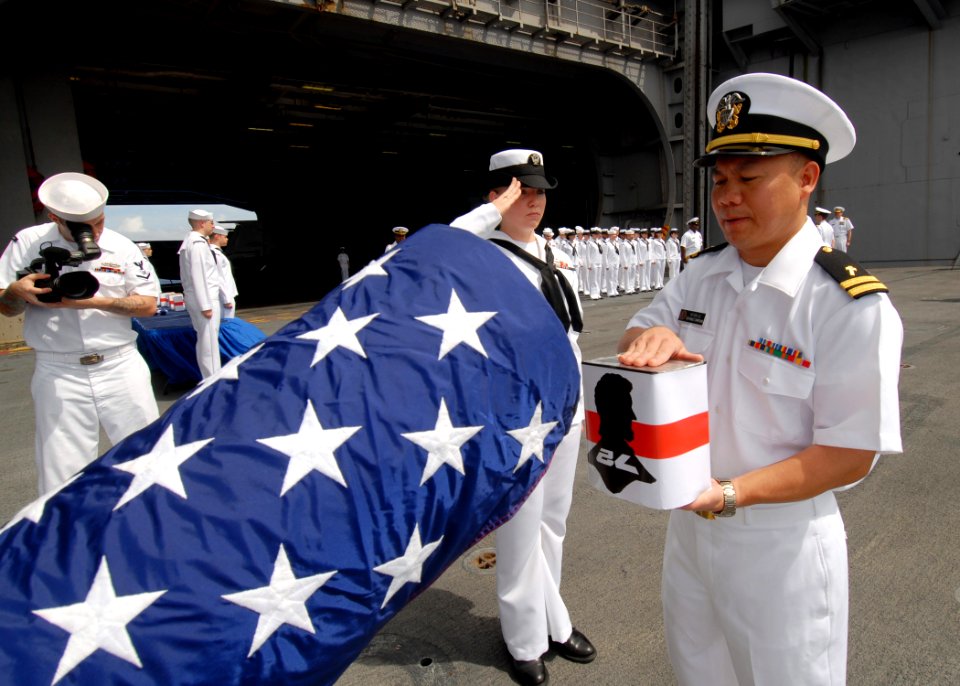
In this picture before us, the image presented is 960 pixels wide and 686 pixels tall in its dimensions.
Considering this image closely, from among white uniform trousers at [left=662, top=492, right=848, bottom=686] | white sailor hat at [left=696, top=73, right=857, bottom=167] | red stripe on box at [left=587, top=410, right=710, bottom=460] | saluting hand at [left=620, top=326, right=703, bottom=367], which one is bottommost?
white uniform trousers at [left=662, top=492, right=848, bottom=686]

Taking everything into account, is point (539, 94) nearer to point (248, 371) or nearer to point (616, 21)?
point (616, 21)

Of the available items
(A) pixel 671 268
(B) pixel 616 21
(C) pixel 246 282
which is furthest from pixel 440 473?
(C) pixel 246 282

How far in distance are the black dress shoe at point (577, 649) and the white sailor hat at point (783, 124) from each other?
1881 mm

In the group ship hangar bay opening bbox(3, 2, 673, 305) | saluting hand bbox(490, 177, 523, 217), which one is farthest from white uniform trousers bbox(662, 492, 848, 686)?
ship hangar bay opening bbox(3, 2, 673, 305)

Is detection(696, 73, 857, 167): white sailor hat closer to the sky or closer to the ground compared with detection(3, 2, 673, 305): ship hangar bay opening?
closer to the ground

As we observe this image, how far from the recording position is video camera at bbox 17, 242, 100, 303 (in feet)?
9.43

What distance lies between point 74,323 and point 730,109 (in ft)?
9.99

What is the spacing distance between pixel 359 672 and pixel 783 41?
80.6 ft

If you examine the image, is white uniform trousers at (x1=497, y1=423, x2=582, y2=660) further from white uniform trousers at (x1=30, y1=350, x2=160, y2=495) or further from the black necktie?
white uniform trousers at (x1=30, y1=350, x2=160, y2=495)

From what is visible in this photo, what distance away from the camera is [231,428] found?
1379mm

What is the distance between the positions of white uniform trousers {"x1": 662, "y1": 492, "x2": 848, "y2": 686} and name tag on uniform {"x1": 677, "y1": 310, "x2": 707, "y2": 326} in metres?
0.47

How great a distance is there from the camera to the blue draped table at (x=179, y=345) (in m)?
7.42

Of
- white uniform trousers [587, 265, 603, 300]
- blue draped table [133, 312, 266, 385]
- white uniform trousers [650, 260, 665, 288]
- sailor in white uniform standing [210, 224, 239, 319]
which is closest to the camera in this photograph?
blue draped table [133, 312, 266, 385]

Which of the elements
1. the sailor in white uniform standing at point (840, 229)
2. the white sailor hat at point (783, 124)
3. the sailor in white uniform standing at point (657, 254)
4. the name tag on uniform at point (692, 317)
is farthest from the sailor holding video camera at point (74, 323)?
the sailor in white uniform standing at point (840, 229)
